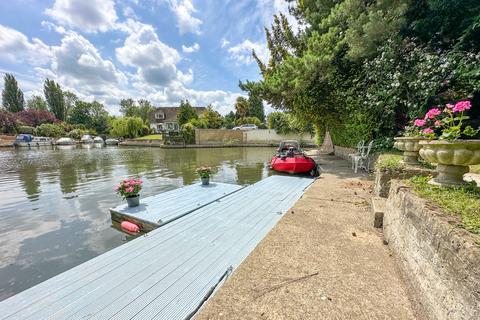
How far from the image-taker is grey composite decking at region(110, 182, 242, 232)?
406 centimetres

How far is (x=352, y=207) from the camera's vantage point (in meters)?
3.64

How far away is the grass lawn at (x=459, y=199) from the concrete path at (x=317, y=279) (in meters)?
0.70

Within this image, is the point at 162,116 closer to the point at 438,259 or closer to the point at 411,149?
the point at 411,149

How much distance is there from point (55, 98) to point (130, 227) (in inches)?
2245

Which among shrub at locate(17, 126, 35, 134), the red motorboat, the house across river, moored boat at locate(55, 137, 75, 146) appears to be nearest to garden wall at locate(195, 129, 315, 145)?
the house across river

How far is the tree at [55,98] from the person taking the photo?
148 ft

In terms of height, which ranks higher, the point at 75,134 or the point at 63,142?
the point at 75,134

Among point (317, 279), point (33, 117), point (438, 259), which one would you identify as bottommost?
point (317, 279)

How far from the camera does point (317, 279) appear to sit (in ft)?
6.18

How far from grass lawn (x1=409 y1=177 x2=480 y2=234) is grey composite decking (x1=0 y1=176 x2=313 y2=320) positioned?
1.89 meters

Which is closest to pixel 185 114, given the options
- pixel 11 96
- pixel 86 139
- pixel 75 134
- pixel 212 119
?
pixel 212 119

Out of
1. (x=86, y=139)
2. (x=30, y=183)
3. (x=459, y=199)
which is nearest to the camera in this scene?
(x=459, y=199)

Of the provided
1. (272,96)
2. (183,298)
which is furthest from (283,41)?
(183,298)

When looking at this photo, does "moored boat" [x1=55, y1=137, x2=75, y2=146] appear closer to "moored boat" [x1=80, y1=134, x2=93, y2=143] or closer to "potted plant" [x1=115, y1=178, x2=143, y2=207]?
"moored boat" [x1=80, y1=134, x2=93, y2=143]
